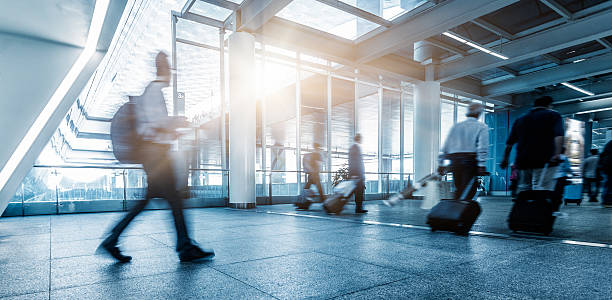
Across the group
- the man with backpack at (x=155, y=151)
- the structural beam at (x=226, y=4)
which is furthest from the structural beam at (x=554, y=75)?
the man with backpack at (x=155, y=151)

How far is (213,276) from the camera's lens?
7.87 feet

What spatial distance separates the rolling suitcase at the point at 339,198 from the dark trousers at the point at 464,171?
274 cm

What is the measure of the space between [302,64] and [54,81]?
9312 millimetres

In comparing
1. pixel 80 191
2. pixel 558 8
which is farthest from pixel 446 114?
pixel 80 191

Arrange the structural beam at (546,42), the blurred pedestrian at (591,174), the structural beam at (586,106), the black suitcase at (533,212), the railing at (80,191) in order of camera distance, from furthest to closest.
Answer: the structural beam at (586,106) → the blurred pedestrian at (591,174) → the structural beam at (546,42) → the railing at (80,191) → the black suitcase at (533,212)

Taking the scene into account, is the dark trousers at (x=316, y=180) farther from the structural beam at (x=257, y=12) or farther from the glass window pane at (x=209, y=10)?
the glass window pane at (x=209, y=10)

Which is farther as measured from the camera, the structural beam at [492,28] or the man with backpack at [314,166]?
the structural beam at [492,28]

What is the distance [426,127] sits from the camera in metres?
14.0

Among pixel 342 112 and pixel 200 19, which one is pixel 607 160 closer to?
pixel 342 112

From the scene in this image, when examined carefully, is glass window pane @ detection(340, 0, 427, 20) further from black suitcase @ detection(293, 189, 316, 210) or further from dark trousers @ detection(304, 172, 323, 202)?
black suitcase @ detection(293, 189, 316, 210)

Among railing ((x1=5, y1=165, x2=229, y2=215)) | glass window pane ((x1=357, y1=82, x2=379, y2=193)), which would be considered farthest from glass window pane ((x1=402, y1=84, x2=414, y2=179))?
railing ((x1=5, y1=165, x2=229, y2=215))

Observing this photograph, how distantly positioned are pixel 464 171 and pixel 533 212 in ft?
2.81

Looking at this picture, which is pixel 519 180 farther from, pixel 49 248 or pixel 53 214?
pixel 53 214

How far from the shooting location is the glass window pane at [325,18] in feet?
29.8
